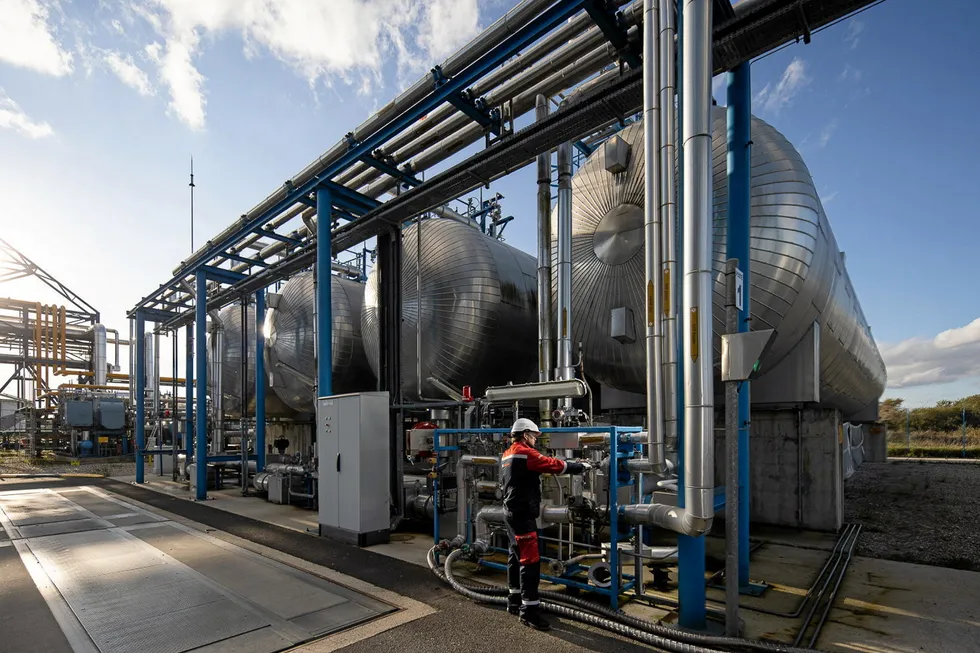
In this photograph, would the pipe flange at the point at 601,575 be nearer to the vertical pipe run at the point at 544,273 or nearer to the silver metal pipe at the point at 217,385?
the vertical pipe run at the point at 544,273

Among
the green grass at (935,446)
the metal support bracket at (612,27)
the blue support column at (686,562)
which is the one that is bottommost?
the green grass at (935,446)

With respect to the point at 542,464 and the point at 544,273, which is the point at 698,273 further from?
the point at 544,273

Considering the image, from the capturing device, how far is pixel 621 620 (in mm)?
4391

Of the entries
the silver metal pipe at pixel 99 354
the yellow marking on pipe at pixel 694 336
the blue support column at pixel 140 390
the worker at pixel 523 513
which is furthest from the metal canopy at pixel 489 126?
the silver metal pipe at pixel 99 354

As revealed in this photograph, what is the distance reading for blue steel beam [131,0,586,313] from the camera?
20.0ft

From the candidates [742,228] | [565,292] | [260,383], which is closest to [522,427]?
[742,228]

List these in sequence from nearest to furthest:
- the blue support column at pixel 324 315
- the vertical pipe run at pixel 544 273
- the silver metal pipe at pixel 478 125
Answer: the silver metal pipe at pixel 478 125, the vertical pipe run at pixel 544 273, the blue support column at pixel 324 315

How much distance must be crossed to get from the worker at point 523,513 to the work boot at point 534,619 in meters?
0.03

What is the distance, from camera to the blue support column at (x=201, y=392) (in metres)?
12.6

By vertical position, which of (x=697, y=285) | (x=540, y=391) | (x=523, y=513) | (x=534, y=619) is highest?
(x=697, y=285)

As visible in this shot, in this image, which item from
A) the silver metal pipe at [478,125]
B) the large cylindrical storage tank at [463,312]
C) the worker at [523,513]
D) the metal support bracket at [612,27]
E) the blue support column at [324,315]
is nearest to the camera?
the worker at [523,513]

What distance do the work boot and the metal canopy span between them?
5.34 meters

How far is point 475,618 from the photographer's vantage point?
473 cm

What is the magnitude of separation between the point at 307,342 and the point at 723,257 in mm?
10334
